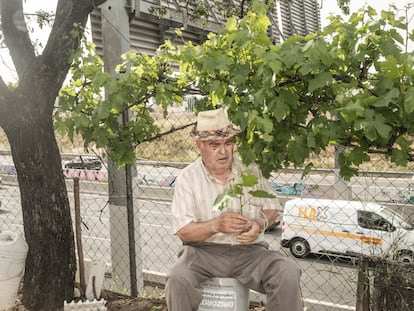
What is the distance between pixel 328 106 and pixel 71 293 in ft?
8.17

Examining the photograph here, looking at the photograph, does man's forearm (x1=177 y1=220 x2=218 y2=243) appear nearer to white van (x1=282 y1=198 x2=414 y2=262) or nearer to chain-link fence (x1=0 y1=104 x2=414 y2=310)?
chain-link fence (x1=0 y1=104 x2=414 y2=310)

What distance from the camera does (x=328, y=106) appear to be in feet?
8.50

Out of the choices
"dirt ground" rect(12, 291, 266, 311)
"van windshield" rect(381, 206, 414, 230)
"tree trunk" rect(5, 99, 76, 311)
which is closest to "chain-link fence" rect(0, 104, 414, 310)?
"van windshield" rect(381, 206, 414, 230)

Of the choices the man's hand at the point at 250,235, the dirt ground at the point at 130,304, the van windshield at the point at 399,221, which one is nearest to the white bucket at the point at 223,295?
the man's hand at the point at 250,235

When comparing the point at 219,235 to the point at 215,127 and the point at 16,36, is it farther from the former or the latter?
the point at 16,36

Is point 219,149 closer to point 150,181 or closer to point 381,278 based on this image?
point 381,278

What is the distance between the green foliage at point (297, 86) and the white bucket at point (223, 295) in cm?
68

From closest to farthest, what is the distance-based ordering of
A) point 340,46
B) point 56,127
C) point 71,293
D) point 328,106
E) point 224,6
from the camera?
point 340,46, point 328,106, point 56,127, point 71,293, point 224,6

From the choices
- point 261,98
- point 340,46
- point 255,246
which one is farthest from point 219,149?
point 340,46

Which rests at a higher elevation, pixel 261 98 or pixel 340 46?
pixel 340 46

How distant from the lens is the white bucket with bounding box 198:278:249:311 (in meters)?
2.52

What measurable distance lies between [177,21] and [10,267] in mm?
3262

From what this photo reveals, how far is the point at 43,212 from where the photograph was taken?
376cm

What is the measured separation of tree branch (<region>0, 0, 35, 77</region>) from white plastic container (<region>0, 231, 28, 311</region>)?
126 centimetres
